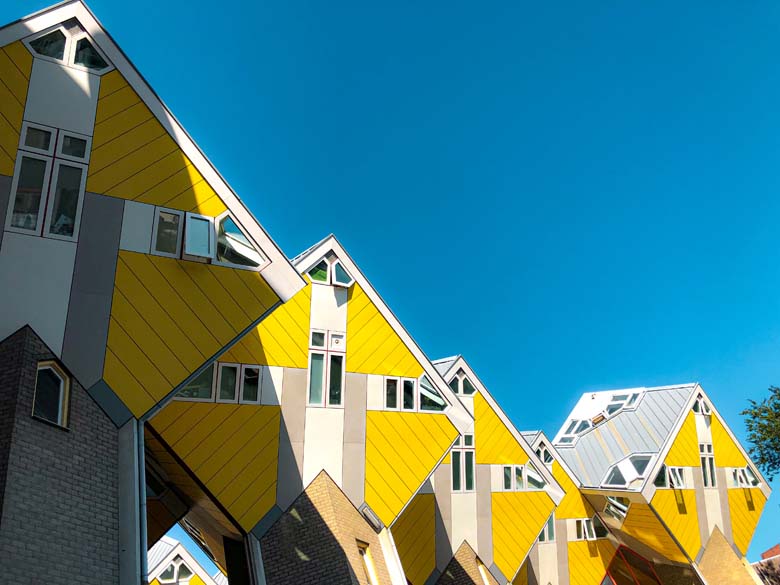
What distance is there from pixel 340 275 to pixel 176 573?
1475 centimetres

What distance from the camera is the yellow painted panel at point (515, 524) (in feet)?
79.2

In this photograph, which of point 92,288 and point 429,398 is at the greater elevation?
point 429,398

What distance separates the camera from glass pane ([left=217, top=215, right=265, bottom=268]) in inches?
545

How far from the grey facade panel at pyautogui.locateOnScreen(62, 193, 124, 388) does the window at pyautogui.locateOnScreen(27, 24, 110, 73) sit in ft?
8.87

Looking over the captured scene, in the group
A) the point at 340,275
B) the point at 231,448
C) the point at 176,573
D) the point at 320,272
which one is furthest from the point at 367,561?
the point at 176,573

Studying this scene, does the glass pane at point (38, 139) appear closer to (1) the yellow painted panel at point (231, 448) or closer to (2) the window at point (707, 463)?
(1) the yellow painted panel at point (231, 448)

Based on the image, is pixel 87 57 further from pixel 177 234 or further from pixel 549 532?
pixel 549 532

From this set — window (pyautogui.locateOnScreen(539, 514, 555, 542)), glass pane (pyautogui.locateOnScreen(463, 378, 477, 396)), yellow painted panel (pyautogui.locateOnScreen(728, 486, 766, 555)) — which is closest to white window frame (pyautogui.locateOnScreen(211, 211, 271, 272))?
glass pane (pyautogui.locateOnScreen(463, 378, 477, 396))

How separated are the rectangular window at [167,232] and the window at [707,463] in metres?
26.7

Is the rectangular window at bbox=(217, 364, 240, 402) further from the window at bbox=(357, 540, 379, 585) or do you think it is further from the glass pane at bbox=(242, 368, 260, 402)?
the window at bbox=(357, 540, 379, 585)

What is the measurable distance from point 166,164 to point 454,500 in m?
16.1

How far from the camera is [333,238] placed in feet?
63.4

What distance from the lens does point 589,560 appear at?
29.6 m

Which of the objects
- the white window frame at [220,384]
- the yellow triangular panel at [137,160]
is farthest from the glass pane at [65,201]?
the white window frame at [220,384]
